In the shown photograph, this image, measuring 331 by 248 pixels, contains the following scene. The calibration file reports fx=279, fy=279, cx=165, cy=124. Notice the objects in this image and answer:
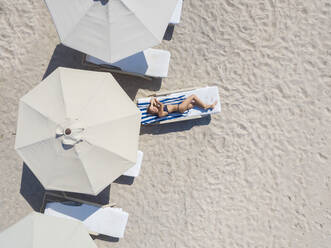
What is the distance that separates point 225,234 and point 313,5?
427 centimetres

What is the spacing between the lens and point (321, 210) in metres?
4.93

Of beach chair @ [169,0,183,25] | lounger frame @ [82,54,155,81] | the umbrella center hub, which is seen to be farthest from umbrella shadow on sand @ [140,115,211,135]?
beach chair @ [169,0,183,25]

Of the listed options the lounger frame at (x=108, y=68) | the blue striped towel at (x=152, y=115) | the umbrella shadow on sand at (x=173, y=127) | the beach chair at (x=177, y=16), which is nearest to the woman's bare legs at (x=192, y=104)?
the blue striped towel at (x=152, y=115)

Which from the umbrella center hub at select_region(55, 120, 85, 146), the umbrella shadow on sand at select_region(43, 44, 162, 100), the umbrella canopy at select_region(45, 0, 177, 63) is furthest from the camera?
the umbrella shadow on sand at select_region(43, 44, 162, 100)

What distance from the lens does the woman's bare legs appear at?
4562 mm

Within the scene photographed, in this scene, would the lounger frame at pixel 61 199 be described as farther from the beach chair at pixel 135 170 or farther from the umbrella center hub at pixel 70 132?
the umbrella center hub at pixel 70 132

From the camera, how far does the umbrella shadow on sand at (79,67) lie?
187 inches

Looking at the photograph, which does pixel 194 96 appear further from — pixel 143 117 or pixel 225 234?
pixel 225 234

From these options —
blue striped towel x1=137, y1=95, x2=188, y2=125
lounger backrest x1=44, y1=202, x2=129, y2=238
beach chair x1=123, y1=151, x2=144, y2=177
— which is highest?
blue striped towel x1=137, y1=95, x2=188, y2=125

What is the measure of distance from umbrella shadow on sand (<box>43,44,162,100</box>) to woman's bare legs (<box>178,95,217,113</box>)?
1.88 feet

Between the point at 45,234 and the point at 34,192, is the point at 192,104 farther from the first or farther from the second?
the point at 34,192

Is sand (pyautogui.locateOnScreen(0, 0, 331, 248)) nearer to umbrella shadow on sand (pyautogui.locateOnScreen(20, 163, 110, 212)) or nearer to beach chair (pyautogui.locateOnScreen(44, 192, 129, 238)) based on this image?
umbrella shadow on sand (pyautogui.locateOnScreen(20, 163, 110, 212))

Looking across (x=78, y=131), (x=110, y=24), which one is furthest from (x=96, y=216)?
(x=110, y=24)

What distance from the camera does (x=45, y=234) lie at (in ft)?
12.5
